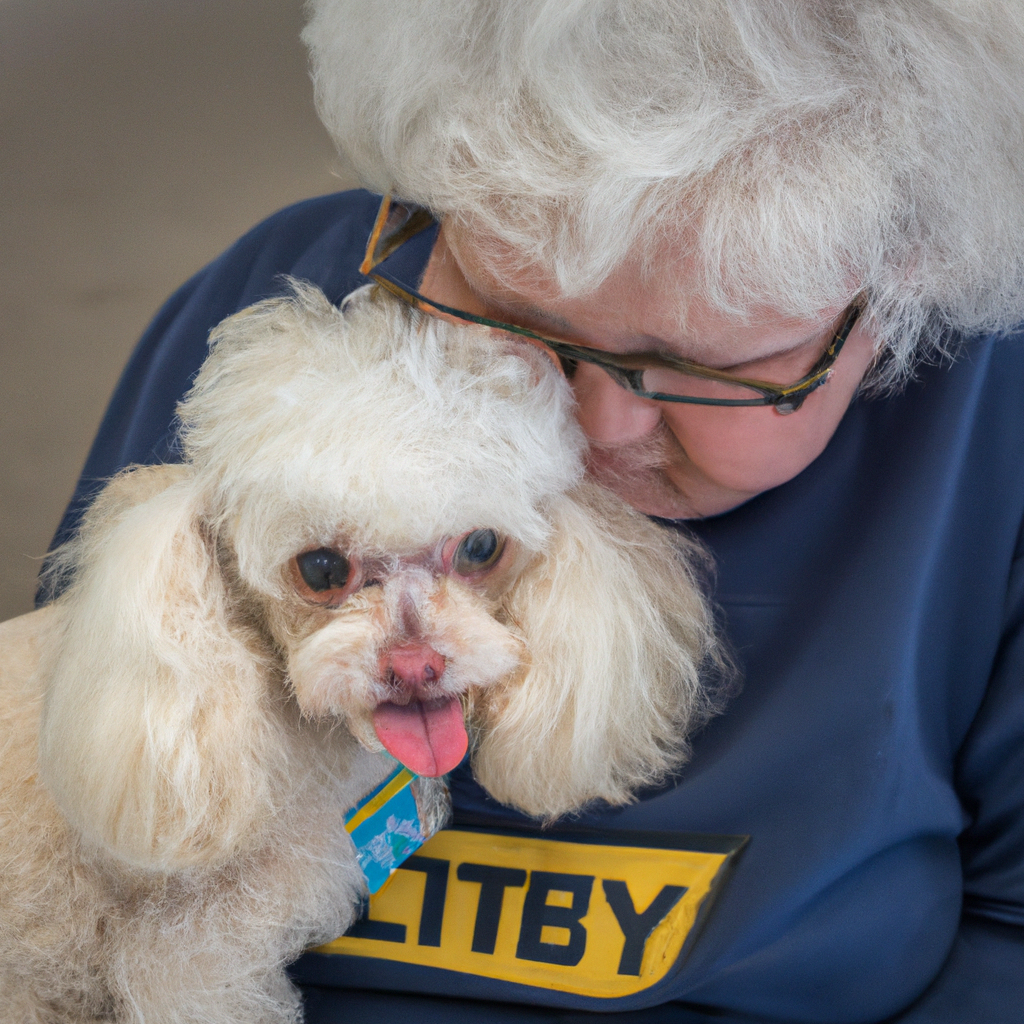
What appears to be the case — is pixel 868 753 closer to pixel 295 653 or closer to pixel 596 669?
pixel 596 669

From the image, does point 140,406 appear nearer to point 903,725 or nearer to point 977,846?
point 903,725

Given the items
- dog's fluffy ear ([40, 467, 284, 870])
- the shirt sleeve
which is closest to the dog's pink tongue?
dog's fluffy ear ([40, 467, 284, 870])

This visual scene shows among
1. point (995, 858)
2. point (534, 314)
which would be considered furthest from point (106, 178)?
point (995, 858)

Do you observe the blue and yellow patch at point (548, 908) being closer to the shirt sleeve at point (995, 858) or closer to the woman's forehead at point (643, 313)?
the shirt sleeve at point (995, 858)

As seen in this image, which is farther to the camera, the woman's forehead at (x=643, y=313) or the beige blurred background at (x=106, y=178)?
the beige blurred background at (x=106, y=178)

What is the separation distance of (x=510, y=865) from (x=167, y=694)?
322mm

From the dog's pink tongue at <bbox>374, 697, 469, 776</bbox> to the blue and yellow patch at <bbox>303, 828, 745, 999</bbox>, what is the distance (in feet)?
0.68

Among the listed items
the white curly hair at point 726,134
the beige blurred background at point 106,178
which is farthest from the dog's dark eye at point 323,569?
the beige blurred background at point 106,178

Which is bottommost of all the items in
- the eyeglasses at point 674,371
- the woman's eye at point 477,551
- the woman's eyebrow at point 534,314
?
the woman's eye at point 477,551

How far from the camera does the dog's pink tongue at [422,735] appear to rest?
58 cm

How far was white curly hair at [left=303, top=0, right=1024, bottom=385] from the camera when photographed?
491 millimetres

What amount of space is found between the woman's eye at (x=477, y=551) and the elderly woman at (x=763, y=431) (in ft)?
0.45

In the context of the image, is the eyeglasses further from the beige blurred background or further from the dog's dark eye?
the beige blurred background

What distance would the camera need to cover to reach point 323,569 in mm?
593
